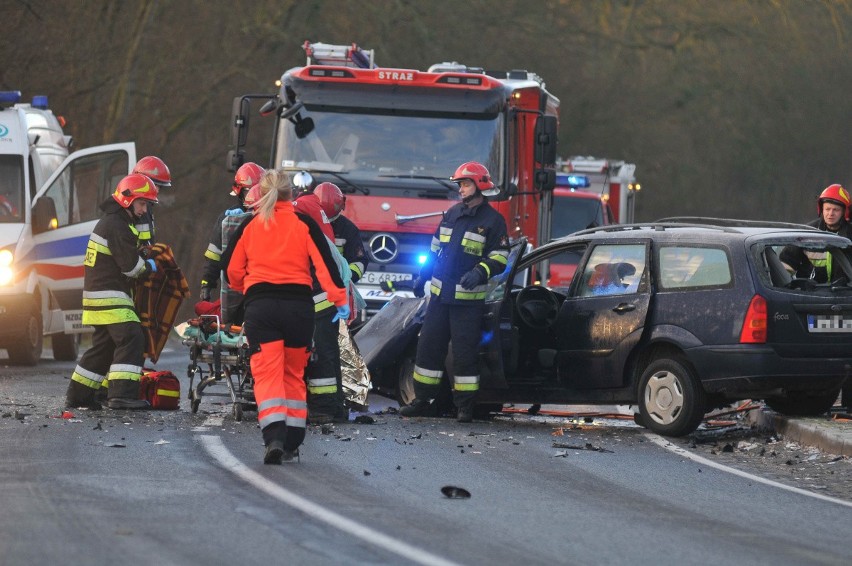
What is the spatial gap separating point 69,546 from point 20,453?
3.24 meters

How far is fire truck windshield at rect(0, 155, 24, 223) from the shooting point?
18.5 m

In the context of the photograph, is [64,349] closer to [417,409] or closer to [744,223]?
[417,409]

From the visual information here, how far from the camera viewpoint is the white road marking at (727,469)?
9195 mm

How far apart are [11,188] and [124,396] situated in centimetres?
680

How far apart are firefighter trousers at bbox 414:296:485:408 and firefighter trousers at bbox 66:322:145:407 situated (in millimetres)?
2223

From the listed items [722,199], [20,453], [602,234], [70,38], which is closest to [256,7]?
[70,38]

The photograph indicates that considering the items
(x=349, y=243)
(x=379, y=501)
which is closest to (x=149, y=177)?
(x=349, y=243)

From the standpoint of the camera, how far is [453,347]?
1293 cm

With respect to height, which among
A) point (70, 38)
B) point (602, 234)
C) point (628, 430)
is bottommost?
point (628, 430)

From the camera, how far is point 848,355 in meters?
11.8

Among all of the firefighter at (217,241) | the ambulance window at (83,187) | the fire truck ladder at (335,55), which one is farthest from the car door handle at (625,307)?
the ambulance window at (83,187)

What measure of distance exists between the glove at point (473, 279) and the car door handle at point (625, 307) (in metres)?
1.07

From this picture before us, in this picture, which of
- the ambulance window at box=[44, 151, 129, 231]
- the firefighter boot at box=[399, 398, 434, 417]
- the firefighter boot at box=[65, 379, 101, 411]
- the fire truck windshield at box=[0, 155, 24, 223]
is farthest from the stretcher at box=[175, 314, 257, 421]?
the fire truck windshield at box=[0, 155, 24, 223]

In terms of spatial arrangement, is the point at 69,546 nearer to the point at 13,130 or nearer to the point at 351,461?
the point at 351,461
